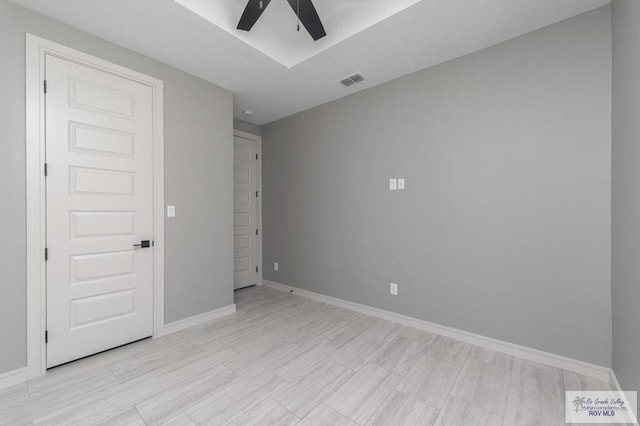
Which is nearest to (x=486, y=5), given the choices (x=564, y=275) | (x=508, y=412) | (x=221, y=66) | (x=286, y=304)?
(x=564, y=275)

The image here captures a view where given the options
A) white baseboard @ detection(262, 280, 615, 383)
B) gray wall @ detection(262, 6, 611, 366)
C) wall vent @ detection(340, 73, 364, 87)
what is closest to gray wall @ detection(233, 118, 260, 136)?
gray wall @ detection(262, 6, 611, 366)

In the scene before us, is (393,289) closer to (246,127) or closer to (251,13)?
(251,13)

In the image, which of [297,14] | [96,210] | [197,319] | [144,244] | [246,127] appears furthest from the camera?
[246,127]

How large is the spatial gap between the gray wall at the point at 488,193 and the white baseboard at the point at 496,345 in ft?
0.18

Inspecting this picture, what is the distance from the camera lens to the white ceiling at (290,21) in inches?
80.4

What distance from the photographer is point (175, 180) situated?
273 centimetres

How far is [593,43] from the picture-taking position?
1.92 meters

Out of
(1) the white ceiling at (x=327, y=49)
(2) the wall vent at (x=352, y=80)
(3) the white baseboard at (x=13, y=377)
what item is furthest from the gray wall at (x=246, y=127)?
(3) the white baseboard at (x=13, y=377)

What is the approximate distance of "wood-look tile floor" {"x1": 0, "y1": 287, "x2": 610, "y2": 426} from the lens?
157cm

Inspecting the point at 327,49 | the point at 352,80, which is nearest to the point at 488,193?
the point at 352,80

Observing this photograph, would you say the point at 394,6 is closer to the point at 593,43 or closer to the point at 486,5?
the point at 486,5

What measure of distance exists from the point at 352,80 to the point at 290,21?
0.88 meters

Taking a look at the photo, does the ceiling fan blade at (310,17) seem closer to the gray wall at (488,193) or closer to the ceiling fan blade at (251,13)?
the ceiling fan blade at (251,13)

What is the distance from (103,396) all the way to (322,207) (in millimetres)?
2750
